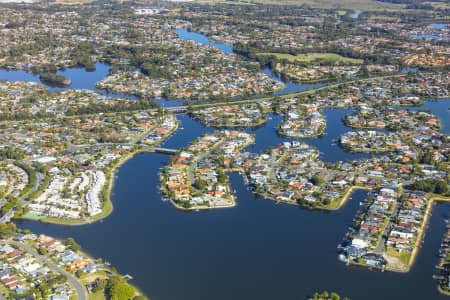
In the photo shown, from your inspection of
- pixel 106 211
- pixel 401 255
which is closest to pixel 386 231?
pixel 401 255

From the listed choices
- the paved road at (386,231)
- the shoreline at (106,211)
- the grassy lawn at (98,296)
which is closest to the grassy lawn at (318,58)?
the shoreline at (106,211)

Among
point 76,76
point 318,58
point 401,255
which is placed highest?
point 318,58

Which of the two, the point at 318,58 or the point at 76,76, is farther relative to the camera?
the point at 318,58

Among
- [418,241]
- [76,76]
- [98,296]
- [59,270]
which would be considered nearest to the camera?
[98,296]

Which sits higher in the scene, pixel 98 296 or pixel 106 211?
pixel 106 211

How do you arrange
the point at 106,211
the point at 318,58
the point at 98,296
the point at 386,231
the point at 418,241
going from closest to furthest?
1. the point at 98,296
2. the point at 418,241
3. the point at 386,231
4. the point at 106,211
5. the point at 318,58

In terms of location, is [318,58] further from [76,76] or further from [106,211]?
[106,211]

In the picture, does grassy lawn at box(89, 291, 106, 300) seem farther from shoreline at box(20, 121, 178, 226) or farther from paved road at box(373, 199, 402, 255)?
paved road at box(373, 199, 402, 255)

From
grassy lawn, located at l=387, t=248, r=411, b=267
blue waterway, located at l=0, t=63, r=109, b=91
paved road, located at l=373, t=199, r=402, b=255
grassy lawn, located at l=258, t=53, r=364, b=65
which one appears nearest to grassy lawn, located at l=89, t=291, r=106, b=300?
paved road, located at l=373, t=199, r=402, b=255

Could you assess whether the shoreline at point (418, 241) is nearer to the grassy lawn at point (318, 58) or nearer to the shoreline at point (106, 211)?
the shoreline at point (106, 211)

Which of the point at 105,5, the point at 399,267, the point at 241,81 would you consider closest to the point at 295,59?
the point at 241,81

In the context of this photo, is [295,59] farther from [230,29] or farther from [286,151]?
[286,151]
